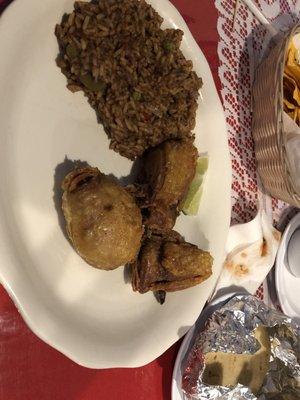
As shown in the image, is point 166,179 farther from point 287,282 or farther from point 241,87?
point 287,282

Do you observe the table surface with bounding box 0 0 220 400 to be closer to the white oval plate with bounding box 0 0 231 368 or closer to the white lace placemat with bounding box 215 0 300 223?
the white oval plate with bounding box 0 0 231 368

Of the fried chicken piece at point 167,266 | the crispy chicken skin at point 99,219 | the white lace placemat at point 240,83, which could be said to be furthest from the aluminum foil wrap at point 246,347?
the crispy chicken skin at point 99,219

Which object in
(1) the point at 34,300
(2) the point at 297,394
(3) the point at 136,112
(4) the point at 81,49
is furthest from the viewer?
(2) the point at 297,394

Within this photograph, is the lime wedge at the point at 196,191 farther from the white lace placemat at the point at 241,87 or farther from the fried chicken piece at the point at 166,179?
the white lace placemat at the point at 241,87

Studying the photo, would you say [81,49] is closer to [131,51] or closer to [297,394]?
[131,51]

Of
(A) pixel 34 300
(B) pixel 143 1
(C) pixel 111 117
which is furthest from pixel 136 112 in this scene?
(A) pixel 34 300

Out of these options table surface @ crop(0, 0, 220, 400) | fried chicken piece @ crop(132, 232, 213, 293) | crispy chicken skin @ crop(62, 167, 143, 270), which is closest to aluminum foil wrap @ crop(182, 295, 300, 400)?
table surface @ crop(0, 0, 220, 400)
